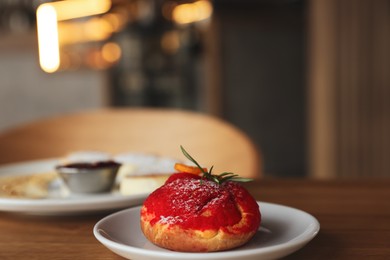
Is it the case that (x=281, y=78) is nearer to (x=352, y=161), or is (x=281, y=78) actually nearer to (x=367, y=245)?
(x=352, y=161)

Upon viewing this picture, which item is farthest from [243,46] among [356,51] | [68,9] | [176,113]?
[176,113]

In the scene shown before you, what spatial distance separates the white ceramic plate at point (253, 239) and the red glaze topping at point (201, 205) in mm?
31

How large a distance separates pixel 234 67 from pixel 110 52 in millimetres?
1919

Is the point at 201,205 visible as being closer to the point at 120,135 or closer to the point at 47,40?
the point at 120,135

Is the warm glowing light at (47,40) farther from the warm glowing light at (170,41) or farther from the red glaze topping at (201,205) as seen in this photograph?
the red glaze topping at (201,205)

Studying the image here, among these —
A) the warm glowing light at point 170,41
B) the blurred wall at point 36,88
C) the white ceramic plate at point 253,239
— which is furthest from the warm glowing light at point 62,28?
the white ceramic plate at point 253,239

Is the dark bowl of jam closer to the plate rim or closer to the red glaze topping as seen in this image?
the plate rim

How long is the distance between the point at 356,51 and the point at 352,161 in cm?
69

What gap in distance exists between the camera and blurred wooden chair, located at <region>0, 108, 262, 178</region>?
4.98ft

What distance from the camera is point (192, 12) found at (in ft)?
21.0

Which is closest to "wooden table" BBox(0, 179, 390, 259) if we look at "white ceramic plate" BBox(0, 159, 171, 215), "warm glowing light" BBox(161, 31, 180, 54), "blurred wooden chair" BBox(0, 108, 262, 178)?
"white ceramic plate" BBox(0, 159, 171, 215)

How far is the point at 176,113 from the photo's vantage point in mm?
1619

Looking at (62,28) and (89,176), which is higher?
(62,28)

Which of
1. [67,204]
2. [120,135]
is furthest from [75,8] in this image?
[67,204]
